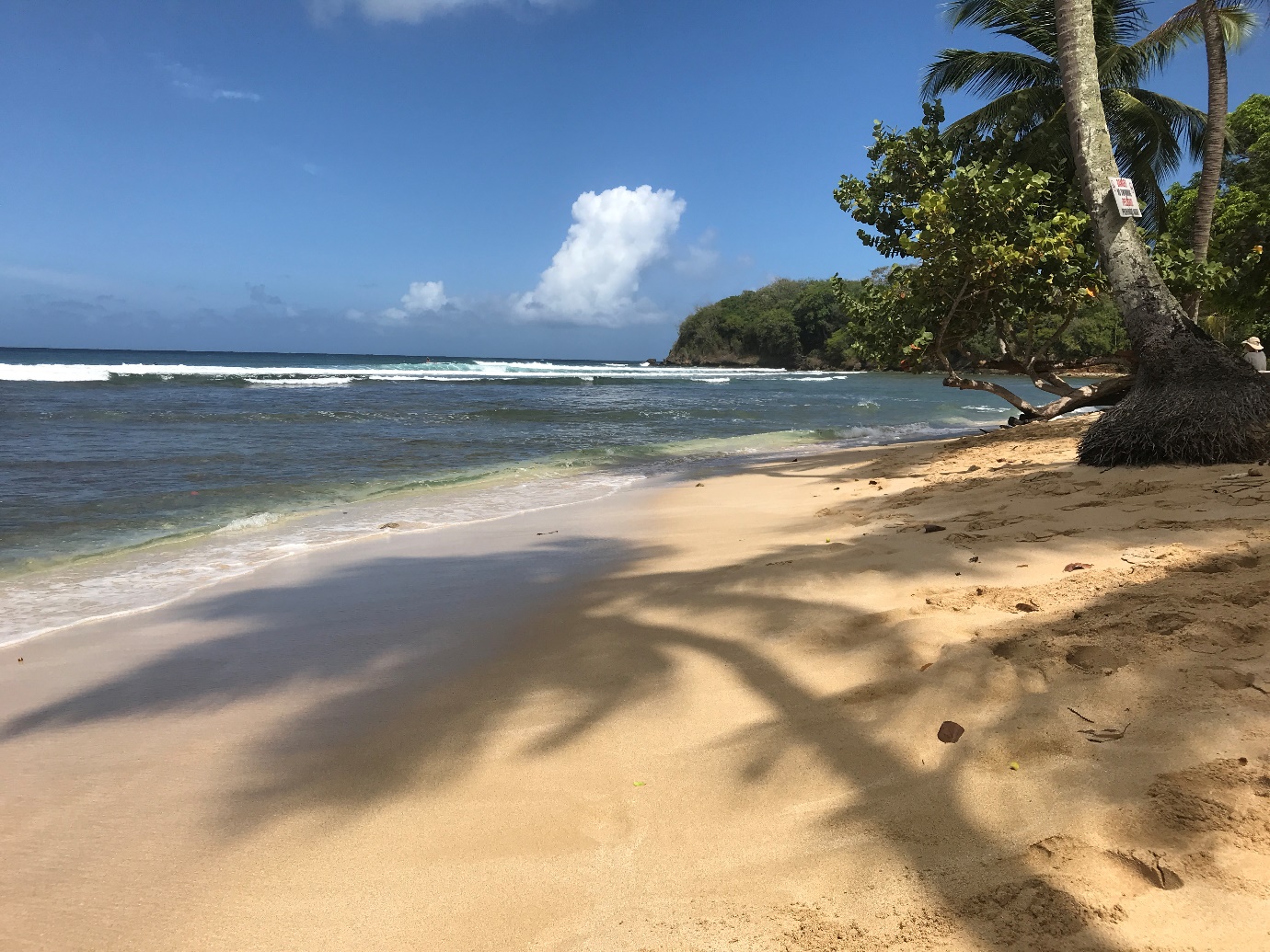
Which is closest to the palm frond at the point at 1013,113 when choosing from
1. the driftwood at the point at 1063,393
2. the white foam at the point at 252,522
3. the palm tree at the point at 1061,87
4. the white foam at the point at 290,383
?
the palm tree at the point at 1061,87

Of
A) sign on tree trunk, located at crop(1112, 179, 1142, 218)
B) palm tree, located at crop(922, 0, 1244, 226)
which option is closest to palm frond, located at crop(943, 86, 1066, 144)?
palm tree, located at crop(922, 0, 1244, 226)

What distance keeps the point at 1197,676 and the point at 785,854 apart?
1395 mm

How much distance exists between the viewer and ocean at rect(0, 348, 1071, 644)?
18.5 feet

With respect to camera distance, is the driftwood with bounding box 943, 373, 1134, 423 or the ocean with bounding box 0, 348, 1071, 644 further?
the driftwood with bounding box 943, 373, 1134, 423

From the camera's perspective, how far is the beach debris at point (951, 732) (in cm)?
221

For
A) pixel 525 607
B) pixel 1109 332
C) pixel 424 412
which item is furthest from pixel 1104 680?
pixel 1109 332

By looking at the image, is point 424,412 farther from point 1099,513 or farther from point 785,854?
point 785,854

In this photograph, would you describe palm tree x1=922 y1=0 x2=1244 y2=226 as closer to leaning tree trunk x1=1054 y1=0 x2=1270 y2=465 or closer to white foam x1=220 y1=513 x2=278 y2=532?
leaning tree trunk x1=1054 y1=0 x2=1270 y2=465

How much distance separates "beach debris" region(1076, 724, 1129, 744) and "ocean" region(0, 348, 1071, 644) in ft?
16.1

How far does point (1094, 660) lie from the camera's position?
8.09 ft

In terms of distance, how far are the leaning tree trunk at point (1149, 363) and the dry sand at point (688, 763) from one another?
2.07 meters

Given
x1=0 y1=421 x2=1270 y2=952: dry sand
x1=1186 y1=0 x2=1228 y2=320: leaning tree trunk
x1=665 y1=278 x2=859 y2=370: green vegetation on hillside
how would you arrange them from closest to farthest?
1. x1=0 y1=421 x2=1270 y2=952: dry sand
2. x1=1186 y1=0 x2=1228 y2=320: leaning tree trunk
3. x1=665 y1=278 x2=859 y2=370: green vegetation on hillside

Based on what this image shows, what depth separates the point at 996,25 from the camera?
1427 cm

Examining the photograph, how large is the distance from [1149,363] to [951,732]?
6.27 metres
